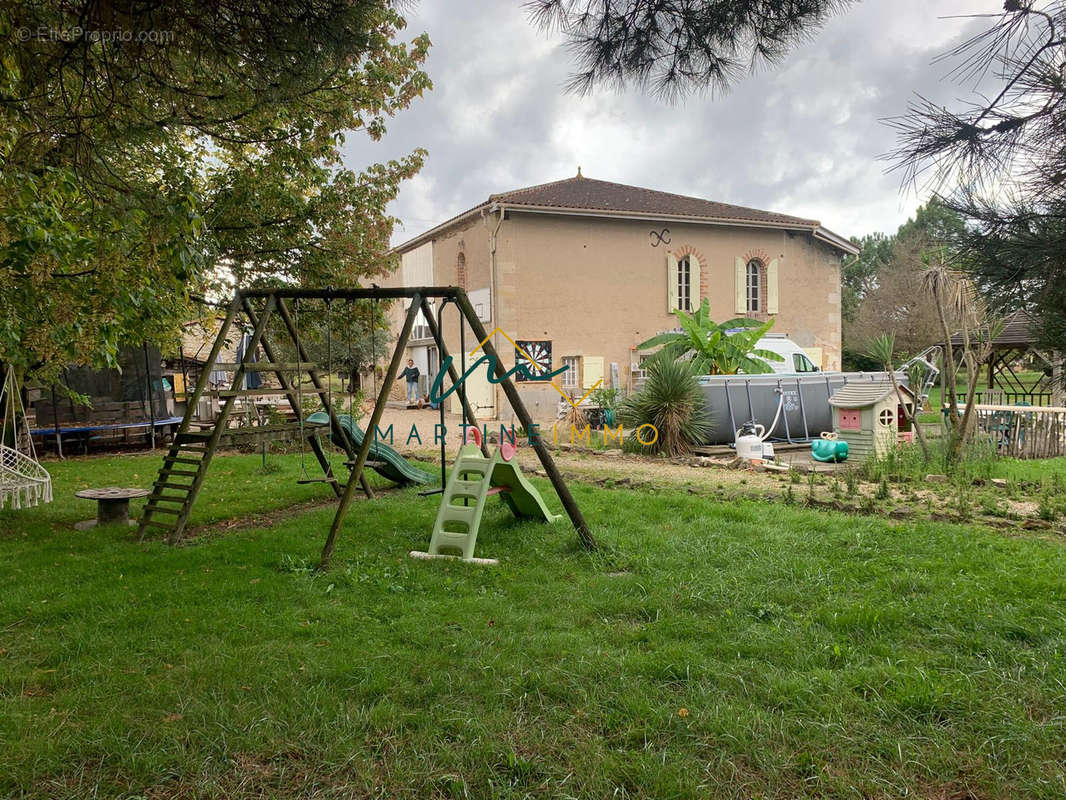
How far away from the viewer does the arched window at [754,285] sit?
2500cm

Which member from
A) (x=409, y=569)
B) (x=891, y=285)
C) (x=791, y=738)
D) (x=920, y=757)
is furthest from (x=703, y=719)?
(x=891, y=285)

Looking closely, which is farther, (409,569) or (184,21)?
(409,569)

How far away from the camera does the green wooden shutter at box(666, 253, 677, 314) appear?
23375 millimetres

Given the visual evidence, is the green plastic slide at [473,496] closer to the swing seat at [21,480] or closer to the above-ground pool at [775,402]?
the swing seat at [21,480]

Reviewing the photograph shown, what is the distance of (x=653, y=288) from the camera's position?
23281 millimetres

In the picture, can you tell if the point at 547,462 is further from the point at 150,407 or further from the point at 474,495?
the point at 150,407

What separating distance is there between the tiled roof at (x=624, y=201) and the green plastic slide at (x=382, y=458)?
12681 millimetres

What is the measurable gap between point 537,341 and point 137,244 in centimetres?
1682

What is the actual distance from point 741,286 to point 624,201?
5.02m

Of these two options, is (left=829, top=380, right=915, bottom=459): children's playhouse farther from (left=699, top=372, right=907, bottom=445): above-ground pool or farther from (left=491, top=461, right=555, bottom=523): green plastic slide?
(left=491, top=461, right=555, bottom=523): green plastic slide

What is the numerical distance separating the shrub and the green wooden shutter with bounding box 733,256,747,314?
11.9m

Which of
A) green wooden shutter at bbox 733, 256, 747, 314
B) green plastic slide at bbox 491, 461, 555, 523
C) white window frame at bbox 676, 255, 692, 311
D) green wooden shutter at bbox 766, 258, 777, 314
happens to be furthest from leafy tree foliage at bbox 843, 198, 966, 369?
green plastic slide at bbox 491, 461, 555, 523

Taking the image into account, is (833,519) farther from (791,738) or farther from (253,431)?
(253,431)

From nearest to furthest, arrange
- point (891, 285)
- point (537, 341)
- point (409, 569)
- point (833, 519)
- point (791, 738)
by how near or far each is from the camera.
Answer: point (791, 738), point (409, 569), point (833, 519), point (537, 341), point (891, 285)
